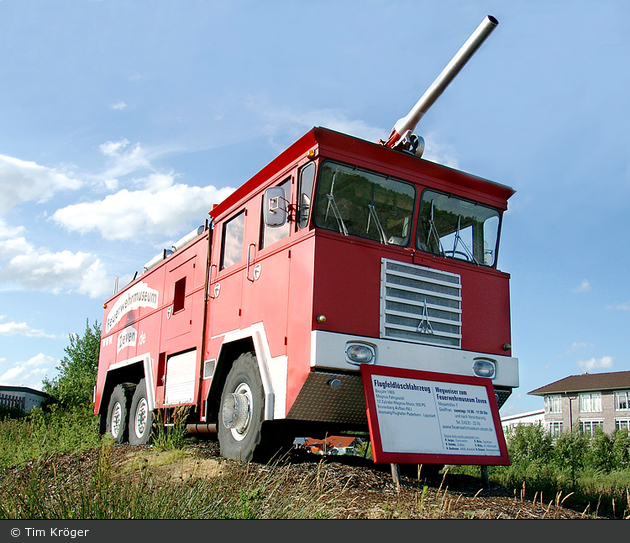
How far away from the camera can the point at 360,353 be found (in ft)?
20.0

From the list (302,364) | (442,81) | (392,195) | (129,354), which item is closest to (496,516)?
(302,364)

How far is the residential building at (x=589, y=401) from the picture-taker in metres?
46.0

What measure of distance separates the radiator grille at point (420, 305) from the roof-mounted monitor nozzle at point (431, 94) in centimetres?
164

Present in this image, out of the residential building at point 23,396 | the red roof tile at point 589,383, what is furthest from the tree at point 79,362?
the red roof tile at point 589,383

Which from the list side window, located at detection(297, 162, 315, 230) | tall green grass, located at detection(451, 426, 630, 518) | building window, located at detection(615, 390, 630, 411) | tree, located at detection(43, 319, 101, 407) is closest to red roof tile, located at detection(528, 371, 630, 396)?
building window, located at detection(615, 390, 630, 411)

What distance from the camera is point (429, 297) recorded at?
6.75 metres

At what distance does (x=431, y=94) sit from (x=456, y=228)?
1.66 m

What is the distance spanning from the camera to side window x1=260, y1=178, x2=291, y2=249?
6.83m

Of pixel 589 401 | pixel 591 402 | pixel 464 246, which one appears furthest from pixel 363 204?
pixel 589 401

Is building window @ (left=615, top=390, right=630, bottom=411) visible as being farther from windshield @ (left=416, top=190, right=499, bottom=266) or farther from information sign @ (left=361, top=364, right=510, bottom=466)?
information sign @ (left=361, top=364, right=510, bottom=466)

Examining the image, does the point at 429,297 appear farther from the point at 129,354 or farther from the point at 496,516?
the point at 129,354

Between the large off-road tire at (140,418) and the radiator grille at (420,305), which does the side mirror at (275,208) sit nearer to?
the radiator grille at (420,305)

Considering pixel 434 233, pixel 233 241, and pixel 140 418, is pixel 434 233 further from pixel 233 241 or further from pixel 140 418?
pixel 140 418

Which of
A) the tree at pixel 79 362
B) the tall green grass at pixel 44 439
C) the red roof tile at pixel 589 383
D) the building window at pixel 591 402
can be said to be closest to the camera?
the tall green grass at pixel 44 439
